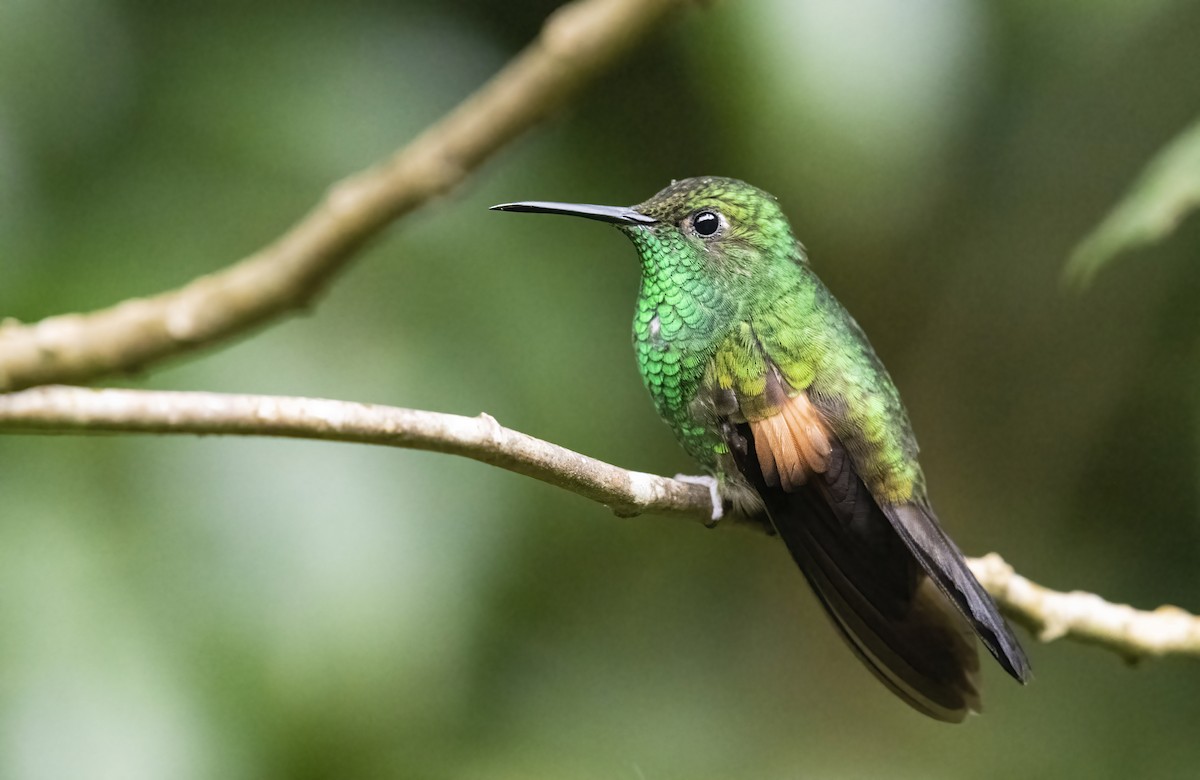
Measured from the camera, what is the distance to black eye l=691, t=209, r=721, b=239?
6.24 feet

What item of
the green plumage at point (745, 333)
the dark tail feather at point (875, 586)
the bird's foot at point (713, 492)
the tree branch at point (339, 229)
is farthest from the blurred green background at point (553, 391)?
the tree branch at point (339, 229)

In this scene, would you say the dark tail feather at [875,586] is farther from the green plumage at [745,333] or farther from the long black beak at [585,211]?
the long black beak at [585,211]

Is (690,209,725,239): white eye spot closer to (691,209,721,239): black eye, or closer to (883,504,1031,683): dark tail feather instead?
(691,209,721,239): black eye

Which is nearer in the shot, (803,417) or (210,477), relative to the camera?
(803,417)

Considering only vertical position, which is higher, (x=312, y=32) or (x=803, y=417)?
(x=312, y=32)

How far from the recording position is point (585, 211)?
169cm

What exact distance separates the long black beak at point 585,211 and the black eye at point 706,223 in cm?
7

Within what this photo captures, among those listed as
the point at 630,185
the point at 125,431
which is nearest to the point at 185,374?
the point at 630,185

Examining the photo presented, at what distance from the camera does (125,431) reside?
3.01 ft

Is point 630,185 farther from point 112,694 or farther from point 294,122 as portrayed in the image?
point 112,694

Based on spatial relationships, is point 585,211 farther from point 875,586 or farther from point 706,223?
point 875,586

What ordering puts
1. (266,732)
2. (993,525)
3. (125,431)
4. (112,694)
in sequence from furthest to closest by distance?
(993,525) < (266,732) < (112,694) < (125,431)

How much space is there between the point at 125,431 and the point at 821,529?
1.08m

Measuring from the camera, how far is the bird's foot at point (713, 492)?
5.83 ft
